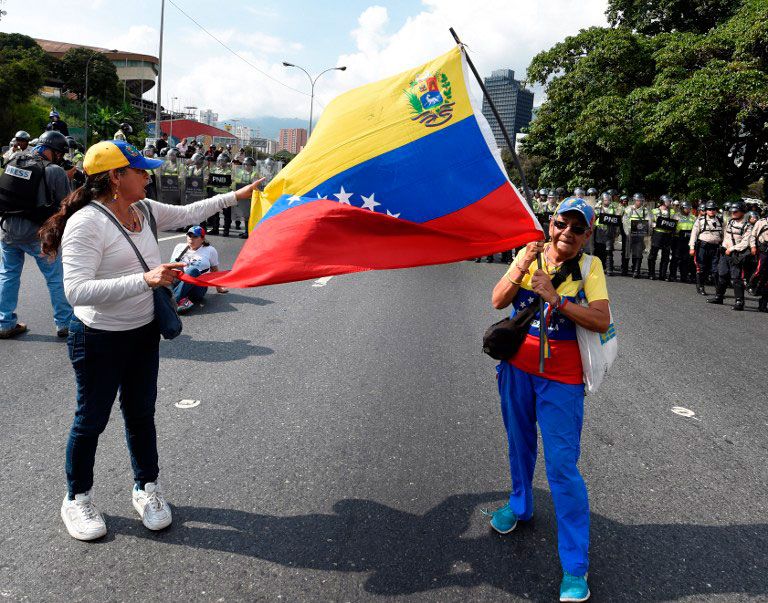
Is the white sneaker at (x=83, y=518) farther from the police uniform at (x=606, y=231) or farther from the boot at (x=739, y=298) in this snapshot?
the police uniform at (x=606, y=231)

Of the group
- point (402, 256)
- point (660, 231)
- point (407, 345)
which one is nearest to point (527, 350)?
point (402, 256)

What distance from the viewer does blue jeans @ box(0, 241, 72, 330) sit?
6785 mm

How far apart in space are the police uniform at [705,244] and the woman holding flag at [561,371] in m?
11.7

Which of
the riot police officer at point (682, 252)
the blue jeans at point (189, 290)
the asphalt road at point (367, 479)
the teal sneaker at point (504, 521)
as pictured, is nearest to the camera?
the asphalt road at point (367, 479)

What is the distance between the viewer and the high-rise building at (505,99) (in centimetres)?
650

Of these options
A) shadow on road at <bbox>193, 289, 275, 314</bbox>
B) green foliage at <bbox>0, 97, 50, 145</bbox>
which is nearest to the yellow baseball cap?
shadow on road at <bbox>193, 289, 275, 314</bbox>

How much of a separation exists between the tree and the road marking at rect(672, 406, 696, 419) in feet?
348

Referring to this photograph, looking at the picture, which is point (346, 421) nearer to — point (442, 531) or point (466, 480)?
point (466, 480)

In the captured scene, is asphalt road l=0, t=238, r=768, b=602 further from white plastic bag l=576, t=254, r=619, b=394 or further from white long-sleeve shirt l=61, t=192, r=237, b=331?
white long-sleeve shirt l=61, t=192, r=237, b=331

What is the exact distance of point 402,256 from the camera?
12.0 ft

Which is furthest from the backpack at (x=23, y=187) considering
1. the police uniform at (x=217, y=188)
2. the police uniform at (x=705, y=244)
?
the police uniform at (x=705, y=244)

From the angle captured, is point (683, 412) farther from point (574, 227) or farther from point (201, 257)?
point (201, 257)

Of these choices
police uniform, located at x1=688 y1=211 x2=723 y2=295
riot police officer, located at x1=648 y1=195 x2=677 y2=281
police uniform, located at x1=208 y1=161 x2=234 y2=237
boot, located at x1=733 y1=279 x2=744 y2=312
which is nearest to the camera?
boot, located at x1=733 y1=279 x2=744 y2=312

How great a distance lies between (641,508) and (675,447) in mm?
1200
